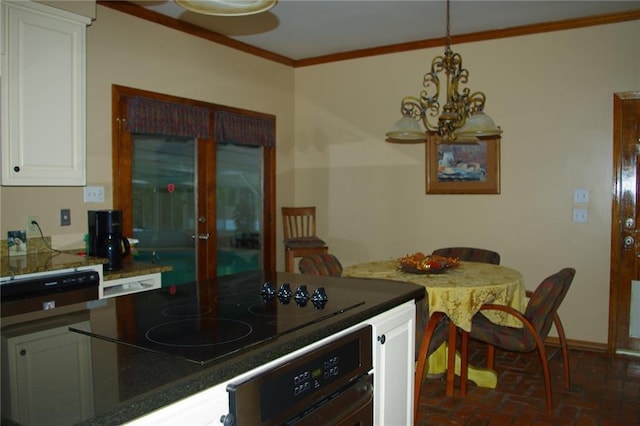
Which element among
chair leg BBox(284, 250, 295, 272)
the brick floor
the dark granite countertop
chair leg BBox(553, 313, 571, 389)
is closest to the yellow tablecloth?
chair leg BBox(553, 313, 571, 389)

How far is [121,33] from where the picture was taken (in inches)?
155

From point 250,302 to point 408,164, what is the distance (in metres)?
3.62

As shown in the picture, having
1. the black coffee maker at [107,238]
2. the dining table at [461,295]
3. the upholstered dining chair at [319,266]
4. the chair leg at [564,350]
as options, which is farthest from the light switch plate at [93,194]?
the chair leg at [564,350]

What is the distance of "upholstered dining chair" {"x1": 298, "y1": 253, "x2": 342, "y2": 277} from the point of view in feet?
10.8

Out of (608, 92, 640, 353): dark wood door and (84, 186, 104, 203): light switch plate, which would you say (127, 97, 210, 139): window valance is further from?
(608, 92, 640, 353): dark wood door

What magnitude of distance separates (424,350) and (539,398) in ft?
3.30

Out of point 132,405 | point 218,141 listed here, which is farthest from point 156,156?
point 132,405

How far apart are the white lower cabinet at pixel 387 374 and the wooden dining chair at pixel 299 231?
320 centimetres

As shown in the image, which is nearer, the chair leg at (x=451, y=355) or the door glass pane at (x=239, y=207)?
the chair leg at (x=451, y=355)

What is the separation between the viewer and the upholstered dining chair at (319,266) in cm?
330

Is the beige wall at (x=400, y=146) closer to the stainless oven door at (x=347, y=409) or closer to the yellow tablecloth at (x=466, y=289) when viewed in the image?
the yellow tablecloth at (x=466, y=289)

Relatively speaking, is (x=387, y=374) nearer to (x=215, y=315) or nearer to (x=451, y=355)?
(x=215, y=315)

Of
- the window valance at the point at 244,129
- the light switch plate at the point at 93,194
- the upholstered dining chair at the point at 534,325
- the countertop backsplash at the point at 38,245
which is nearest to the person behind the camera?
the upholstered dining chair at the point at 534,325

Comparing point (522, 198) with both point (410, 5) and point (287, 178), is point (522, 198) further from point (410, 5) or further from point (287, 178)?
point (287, 178)
